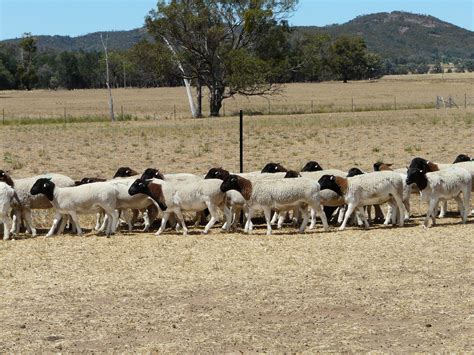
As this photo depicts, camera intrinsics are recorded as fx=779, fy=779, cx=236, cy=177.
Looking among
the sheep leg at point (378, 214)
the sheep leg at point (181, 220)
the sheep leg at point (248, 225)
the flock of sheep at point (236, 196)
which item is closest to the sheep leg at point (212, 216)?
the flock of sheep at point (236, 196)

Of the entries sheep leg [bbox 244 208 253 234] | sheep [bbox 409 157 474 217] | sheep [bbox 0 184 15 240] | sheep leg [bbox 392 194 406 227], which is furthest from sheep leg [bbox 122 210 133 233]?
sheep [bbox 409 157 474 217]

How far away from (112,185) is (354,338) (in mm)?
7887

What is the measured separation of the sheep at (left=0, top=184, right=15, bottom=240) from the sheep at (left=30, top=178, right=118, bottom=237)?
50 cm

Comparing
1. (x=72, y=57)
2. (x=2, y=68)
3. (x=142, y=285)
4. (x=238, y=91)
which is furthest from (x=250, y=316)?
(x=72, y=57)

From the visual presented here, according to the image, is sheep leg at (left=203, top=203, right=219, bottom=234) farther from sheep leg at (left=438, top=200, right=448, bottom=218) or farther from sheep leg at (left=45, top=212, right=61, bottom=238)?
sheep leg at (left=438, top=200, right=448, bottom=218)

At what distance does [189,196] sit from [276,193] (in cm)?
174

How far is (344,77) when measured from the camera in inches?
6166

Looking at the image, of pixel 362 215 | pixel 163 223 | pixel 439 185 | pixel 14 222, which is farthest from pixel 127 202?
pixel 439 185

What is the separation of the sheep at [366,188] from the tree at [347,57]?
5466 inches

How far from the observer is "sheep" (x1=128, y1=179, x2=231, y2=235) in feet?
51.2

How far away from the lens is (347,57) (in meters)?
154

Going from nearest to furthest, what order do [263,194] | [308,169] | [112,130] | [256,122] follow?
1. [263,194]
2. [308,169]
3. [112,130]
4. [256,122]

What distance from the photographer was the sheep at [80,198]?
15.4 metres

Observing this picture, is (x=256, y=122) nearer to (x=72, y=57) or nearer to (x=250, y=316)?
(x=250, y=316)
